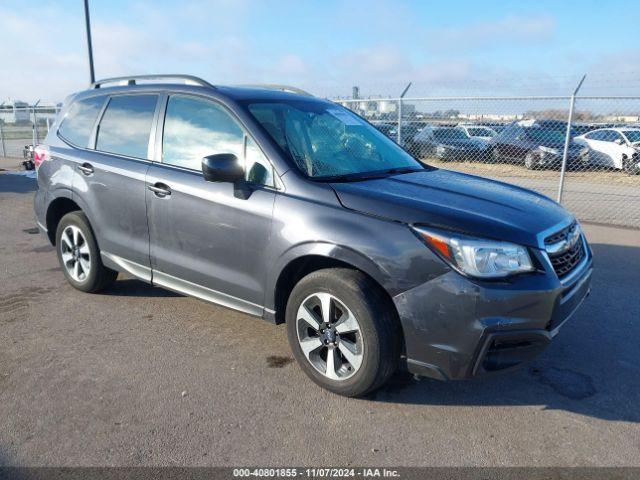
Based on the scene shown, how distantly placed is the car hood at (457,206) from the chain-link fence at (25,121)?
49.9 ft

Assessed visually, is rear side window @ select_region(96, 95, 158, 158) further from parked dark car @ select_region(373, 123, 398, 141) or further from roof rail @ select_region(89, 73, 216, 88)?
parked dark car @ select_region(373, 123, 398, 141)

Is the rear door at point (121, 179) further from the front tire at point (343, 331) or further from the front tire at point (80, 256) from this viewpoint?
the front tire at point (343, 331)

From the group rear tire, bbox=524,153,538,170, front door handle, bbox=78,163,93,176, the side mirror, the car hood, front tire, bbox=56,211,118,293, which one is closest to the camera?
the car hood

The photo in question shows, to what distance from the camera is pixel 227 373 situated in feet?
11.5

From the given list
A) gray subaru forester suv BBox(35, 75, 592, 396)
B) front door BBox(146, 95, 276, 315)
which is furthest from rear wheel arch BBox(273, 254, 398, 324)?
front door BBox(146, 95, 276, 315)

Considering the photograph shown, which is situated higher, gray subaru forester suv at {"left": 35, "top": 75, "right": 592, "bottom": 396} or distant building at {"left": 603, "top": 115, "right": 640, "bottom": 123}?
distant building at {"left": 603, "top": 115, "right": 640, "bottom": 123}

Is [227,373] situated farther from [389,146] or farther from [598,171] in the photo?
[598,171]

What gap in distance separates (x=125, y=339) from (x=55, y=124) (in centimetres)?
247

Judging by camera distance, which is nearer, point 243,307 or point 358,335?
point 358,335

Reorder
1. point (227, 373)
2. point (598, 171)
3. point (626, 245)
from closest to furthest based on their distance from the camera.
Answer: point (227, 373) → point (626, 245) → point (598, 171)

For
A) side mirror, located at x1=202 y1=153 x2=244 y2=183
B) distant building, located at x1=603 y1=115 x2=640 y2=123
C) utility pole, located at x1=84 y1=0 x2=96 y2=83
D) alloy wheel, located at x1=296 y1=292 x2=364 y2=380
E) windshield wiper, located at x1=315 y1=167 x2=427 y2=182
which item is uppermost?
utility pole, located at x1=84 y1=0 x2=96 y2=83

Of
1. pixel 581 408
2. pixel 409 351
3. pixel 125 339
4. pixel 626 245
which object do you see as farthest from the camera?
pixel 626 245

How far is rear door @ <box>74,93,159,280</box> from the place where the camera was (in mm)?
4137

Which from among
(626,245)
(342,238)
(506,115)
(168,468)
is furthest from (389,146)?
(506,115)
